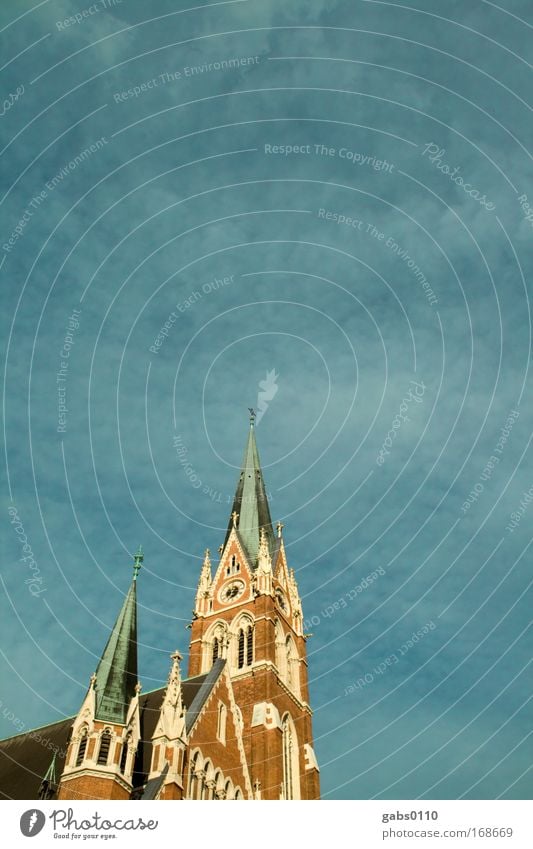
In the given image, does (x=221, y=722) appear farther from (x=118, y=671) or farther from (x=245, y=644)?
(x=245, y=644)

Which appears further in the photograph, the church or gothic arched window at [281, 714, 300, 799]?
gothic arched window at [281, 714, 300, 799]

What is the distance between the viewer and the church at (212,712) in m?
28.3

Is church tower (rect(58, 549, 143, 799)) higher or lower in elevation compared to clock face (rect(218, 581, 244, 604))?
lower

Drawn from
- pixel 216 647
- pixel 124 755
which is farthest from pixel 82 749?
pixel 216 647

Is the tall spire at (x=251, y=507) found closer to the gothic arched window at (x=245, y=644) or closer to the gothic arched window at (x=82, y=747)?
the gothic arched window at (x=245, y=644)

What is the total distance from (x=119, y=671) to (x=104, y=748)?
11.9 feet

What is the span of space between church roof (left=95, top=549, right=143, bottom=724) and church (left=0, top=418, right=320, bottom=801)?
0.05m

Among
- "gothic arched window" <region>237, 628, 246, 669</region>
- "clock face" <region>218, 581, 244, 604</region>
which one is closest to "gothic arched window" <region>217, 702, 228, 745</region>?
"gothic arched window" <region>237, 628, 246, 669</region>

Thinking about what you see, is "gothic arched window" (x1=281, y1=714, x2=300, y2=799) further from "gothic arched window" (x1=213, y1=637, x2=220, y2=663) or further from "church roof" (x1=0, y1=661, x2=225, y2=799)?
"church roof" (x1=0, y1=661, x2=225, y2=799)

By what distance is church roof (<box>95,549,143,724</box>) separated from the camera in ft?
96.0

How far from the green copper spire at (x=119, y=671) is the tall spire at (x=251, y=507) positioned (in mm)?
22272

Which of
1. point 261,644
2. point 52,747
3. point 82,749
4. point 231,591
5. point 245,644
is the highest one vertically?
point 231,591
